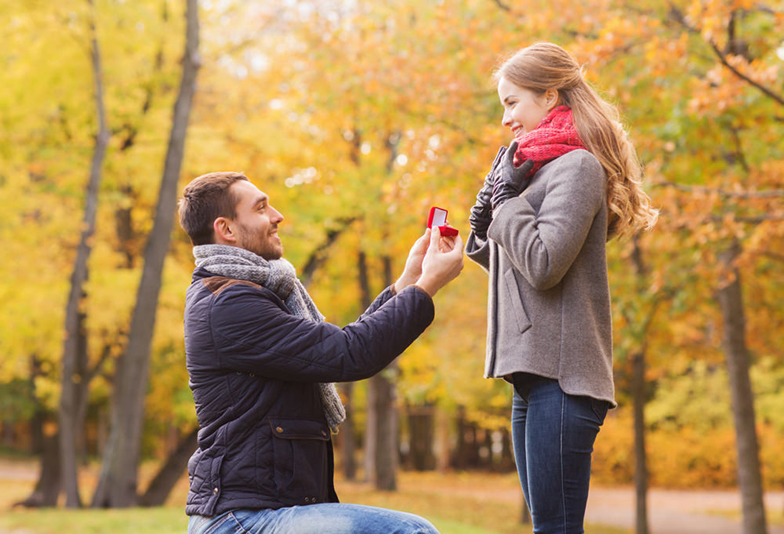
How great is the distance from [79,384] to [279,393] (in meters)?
15.3

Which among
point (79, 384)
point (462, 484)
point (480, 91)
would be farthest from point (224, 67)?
point (462, 484)

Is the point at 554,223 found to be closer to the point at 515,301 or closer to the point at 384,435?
the point at 515,301

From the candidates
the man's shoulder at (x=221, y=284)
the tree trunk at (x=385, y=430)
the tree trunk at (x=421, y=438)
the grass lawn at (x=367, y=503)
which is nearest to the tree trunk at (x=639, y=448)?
the grass lawn at (x=367, y=503)

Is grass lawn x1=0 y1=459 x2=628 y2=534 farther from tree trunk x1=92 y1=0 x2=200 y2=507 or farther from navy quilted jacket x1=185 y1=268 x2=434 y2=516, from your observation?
navy quilted jacket x1=185 y1=268 x2=434 y2=516

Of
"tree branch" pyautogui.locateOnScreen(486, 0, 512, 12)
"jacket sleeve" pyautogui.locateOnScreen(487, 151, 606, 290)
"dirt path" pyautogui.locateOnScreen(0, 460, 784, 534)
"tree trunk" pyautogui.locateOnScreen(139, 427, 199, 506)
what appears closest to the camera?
"jacket sleeve" pyautogui.locateOnScreen(487, 151, 606, 290)

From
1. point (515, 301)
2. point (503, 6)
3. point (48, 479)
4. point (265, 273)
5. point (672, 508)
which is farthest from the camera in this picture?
point (672, 508)

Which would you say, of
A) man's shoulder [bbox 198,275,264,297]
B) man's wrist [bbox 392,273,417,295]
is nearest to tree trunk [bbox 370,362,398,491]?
man's wrist [bbox 392,273,417,295]

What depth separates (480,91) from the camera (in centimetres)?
1043

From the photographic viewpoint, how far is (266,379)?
242 cm

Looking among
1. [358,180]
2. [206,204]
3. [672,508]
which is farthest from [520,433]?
[672,508]

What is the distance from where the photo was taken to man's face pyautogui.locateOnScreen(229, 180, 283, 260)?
8.72 ft

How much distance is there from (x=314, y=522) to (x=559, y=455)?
0.72 metres

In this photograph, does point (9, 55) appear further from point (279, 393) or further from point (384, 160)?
point (279, 393)

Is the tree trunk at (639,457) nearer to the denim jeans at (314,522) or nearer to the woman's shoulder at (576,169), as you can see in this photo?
the denim jeans at (314,522)
